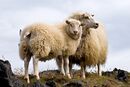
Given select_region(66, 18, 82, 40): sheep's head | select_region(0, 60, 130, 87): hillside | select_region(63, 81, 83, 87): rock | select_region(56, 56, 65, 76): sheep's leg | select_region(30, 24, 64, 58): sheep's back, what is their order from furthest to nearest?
select_region(56, 56, 65, 76): sheep's leg < select_region(66, 18, 82, 40): sheep's head < select_region(30, 24, 64, 58): sheep's back < select_region(63, 81, 83, 87): rock < select_region(0, 60, 130, 87): hillside

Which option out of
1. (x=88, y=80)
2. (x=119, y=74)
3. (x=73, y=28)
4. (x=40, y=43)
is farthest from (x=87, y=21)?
(x=40, y=43)

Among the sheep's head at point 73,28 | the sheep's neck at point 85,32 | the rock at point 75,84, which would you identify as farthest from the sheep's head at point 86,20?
the rock at point 75,84

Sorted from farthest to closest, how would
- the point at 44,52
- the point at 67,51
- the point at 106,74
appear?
the point at 106,74 < the point at 67,51 < the point at 44,52

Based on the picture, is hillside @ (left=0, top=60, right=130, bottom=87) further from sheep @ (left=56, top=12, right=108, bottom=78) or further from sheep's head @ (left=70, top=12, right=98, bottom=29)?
sheep's head @ (left=70, top=12, right=98, bottom=29)

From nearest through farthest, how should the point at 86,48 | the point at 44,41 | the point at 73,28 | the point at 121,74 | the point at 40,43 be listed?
1. the point at 40,43
2. the point at 44,41
3. the point at 73,28
4. the point at 86,48
5. the point at 121,74

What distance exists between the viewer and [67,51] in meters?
15.6

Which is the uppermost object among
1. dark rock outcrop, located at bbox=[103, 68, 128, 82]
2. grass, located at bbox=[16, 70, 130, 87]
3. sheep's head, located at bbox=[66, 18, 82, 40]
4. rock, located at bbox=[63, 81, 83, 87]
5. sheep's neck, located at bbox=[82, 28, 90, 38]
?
sheep's head, located at bbox=[66, 18, 82, 40]

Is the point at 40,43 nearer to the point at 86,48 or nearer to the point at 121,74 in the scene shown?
the point at 86,48

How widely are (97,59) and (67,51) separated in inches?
100.0

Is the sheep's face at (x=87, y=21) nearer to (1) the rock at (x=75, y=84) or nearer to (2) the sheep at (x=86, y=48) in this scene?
(2) the sheep at (x=86, y=48)

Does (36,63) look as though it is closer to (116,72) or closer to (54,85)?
(54,85)

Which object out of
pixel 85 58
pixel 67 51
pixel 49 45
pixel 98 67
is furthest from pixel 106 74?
pixel 49 45

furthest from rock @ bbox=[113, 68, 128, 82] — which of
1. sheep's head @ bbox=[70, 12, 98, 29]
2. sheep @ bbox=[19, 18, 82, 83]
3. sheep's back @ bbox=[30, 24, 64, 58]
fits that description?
sheep's back @ bbox=[30, 24, 64, 58]

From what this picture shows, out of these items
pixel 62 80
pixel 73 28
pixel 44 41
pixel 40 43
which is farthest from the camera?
pixel 73 28
